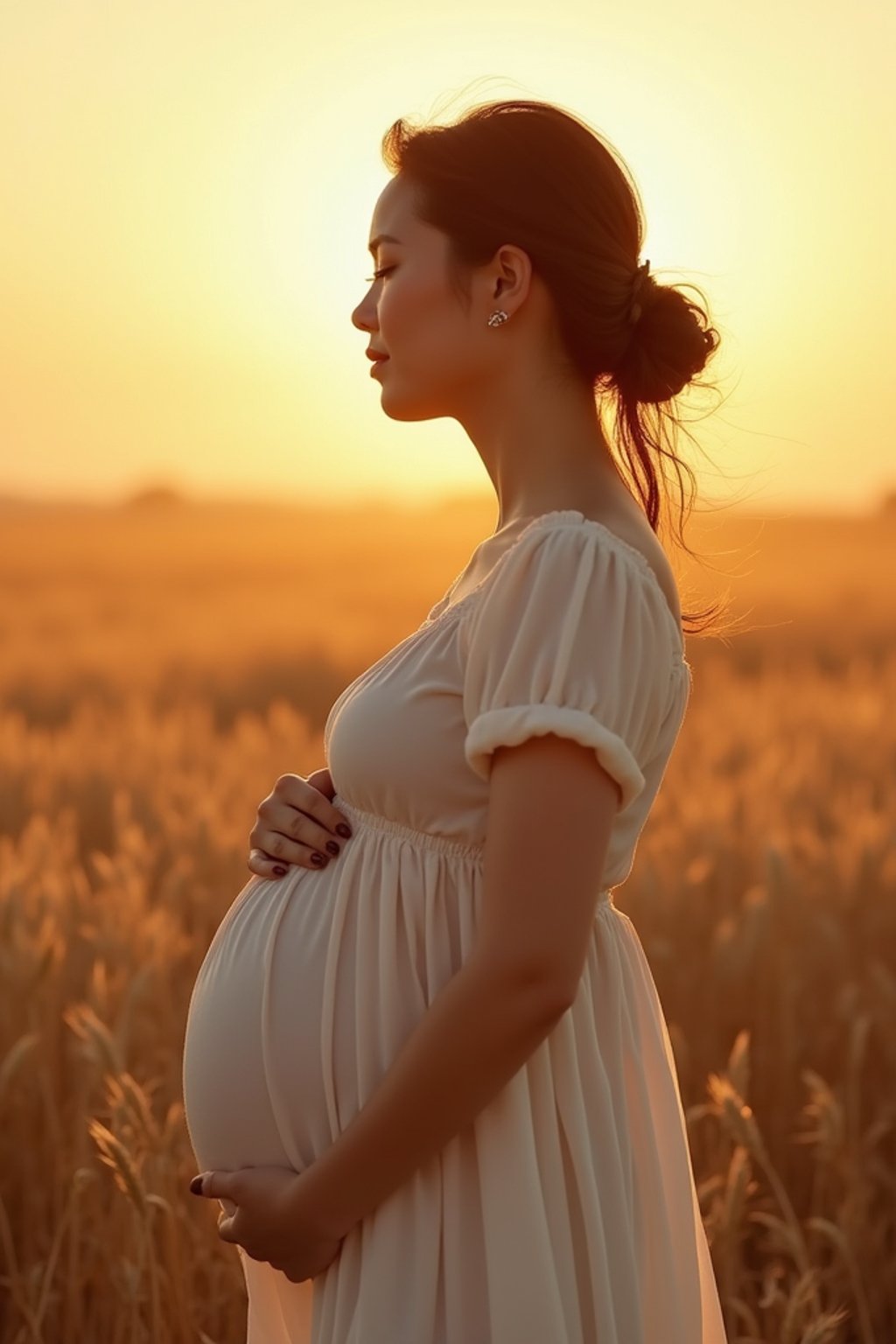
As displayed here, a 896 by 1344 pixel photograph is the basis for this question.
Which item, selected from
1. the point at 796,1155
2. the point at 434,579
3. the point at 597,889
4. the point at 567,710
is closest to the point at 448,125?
the point at 567,710

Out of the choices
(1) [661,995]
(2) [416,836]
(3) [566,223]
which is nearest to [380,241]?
(3) [566,223]

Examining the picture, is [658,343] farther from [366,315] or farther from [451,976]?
[451,976]

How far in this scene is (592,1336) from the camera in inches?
56.5

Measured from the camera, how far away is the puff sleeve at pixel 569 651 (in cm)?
127

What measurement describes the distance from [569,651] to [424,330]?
0.36 m

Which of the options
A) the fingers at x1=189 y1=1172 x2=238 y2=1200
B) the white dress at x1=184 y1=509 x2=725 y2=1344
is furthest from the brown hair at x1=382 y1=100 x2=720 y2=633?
the fingers at x1=189 y1=1172 x2=238 y2=1200

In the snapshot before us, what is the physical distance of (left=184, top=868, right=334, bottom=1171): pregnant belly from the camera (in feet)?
4.85

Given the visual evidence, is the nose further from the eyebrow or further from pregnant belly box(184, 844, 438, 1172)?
pregnant belly box(184, 844, 438, 1172)

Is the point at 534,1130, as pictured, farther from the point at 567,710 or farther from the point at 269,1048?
the point at 567,710

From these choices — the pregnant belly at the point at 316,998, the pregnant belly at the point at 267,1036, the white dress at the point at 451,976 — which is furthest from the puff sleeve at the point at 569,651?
the pregnant belly at the point at 267,1036

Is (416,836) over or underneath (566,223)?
underneath

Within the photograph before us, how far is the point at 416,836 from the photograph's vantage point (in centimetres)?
144

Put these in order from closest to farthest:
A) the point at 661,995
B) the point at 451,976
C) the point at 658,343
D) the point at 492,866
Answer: the point at 492,866
the point at 451,976
the point at 658,343
the point at 661,995

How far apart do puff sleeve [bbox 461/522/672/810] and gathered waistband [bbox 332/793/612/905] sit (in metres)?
0.10
